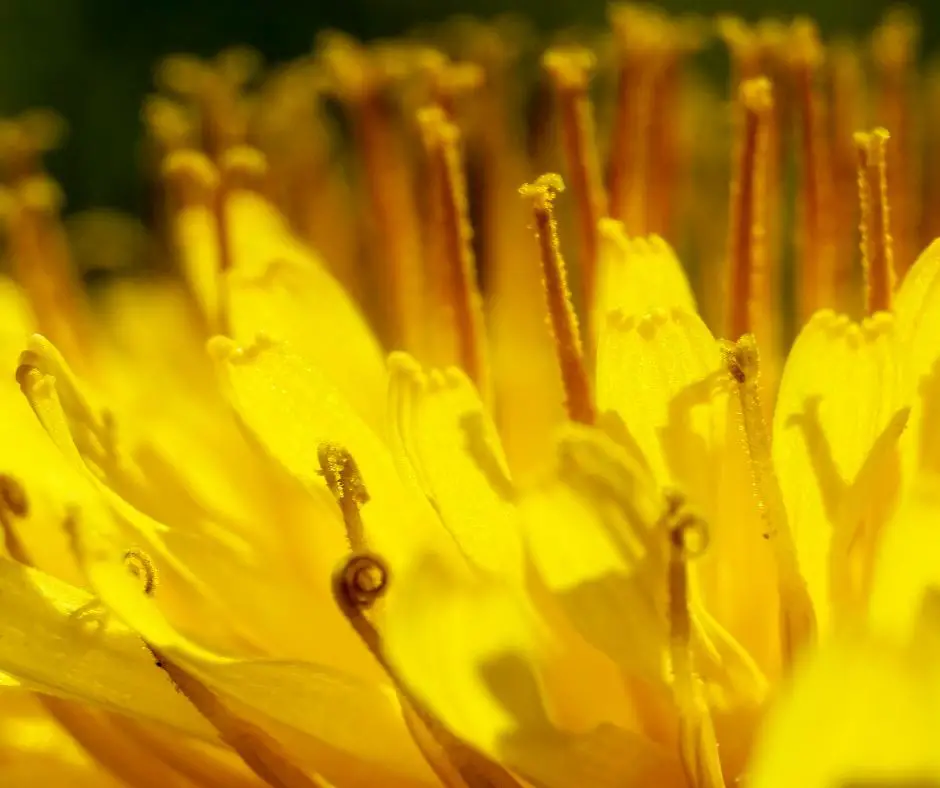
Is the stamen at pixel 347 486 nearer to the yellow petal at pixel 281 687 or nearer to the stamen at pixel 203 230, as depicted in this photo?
the yellow petal at pixel 281 687

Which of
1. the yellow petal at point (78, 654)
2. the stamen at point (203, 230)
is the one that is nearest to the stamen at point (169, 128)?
the stamen at point (203, 230)

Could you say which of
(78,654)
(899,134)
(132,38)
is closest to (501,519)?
(78,654)

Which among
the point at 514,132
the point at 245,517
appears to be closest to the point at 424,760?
the point at 245,517

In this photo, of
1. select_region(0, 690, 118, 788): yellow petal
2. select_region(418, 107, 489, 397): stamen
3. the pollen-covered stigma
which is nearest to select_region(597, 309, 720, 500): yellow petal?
the pollen-covered stigma

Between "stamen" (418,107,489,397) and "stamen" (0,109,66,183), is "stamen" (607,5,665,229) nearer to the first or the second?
"stamen" (418,107,489,397)

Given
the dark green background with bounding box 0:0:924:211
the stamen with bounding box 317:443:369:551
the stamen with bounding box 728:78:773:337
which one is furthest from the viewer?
the dark green background with bounding box 0:0:924:211
